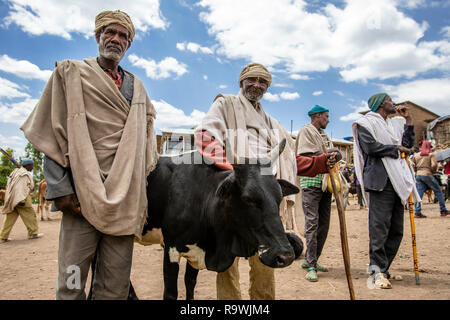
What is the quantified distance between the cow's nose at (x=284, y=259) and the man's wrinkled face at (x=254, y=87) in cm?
167

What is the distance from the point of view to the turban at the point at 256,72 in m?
3.14

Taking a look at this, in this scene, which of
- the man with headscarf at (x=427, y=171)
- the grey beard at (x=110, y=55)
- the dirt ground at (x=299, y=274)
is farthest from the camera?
the man with headscarf at (x=427, y=171)

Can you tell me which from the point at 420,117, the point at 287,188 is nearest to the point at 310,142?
the point at 287,188

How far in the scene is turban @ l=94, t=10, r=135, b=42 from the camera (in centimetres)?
249

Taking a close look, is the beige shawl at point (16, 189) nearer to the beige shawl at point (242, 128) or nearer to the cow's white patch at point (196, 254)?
the cow's white patch at point (196, 254)

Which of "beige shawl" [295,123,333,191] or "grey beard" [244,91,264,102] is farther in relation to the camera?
"beige shawl" [295,123,333,191]

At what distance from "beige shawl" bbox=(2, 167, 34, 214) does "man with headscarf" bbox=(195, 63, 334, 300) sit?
8511 mm

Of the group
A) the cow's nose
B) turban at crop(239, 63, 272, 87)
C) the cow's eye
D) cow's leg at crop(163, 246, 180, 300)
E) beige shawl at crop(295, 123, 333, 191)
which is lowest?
cow's leg at crop(163, 246, 180, 300)

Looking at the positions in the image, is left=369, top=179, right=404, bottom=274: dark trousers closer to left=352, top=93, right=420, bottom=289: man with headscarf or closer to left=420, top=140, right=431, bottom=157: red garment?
left=352, top=93, right=420, bottom=289: man with headscarf

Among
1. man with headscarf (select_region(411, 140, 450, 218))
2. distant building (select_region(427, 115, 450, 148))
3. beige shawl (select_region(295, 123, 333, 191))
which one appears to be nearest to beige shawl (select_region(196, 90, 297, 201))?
beige shawl (select_region(295, 123, 333, 191))

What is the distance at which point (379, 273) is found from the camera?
4.55 meters

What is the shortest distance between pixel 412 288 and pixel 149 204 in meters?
4.01

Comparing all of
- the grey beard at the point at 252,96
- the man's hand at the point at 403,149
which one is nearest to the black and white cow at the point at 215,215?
the grey beard at the point at 252,96

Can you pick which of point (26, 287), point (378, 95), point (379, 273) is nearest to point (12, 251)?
point (26, 287)
